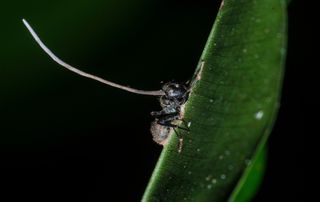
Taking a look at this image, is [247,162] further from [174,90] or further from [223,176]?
[174,90]

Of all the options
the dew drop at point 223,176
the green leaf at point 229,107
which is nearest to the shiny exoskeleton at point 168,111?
the green leaf at point 229,107

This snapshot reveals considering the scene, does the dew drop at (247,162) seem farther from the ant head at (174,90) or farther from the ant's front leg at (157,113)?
the ant's front leg at (157,113)

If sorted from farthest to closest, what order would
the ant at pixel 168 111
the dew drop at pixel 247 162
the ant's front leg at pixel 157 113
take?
the ant's front leg at pixel 157 113, the ant at pixel 168 111, the dew drop at pixel 247 162

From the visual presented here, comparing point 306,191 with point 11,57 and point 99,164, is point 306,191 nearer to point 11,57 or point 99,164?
point 99,164

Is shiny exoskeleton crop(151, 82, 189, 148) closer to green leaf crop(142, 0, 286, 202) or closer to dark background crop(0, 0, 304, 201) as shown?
dark background crop(0, 0, 304, 201)

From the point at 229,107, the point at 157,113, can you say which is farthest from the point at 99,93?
the point at 229,107
